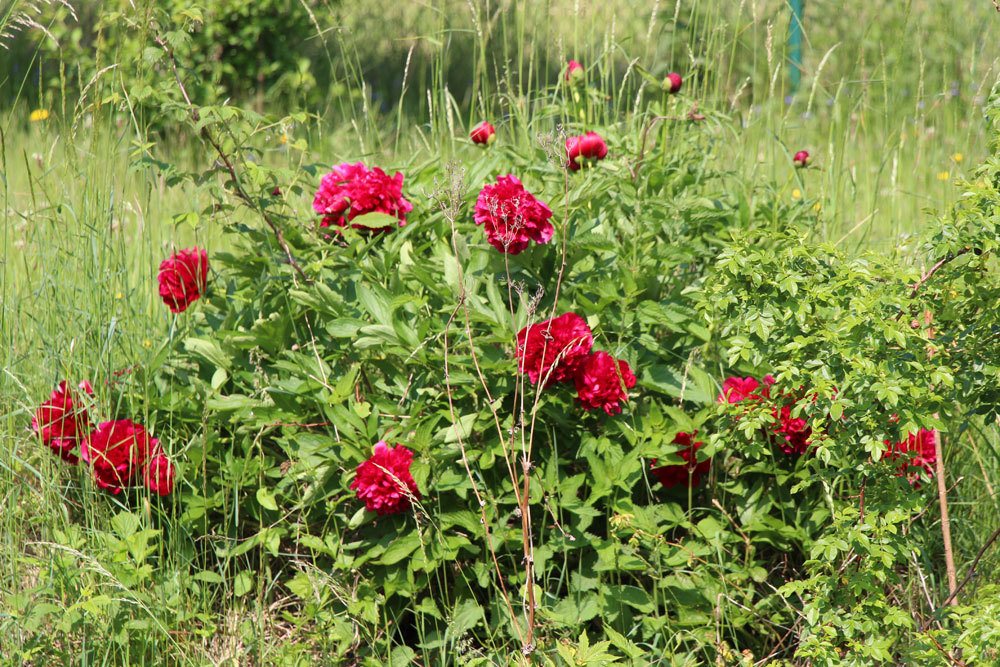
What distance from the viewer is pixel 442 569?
1.89 meters

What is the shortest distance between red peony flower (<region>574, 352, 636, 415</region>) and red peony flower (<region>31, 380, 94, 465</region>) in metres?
0.96

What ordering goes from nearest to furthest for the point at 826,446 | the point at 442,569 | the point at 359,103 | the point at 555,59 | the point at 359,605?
the point at 826,446 → the point at 359,605 → the point at 442,569 → the point at 359,103 → the point at 555,59

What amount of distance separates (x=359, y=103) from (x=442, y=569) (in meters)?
4.06

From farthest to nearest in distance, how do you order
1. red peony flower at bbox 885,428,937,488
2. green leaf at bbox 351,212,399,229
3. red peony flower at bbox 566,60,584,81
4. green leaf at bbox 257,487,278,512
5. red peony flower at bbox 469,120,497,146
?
red peony flower at bbox 566,60,584,81, red peony flower at bbox 469,120,497,146, green leaf at bbox 351,212,399,229, green leaf at bbox 257,487,278,512, red peony flower at bbox 885,428,937,488

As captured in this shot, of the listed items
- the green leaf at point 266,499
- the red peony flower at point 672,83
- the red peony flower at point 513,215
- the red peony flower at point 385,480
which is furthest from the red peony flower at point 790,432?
the green leaf at point 266,499

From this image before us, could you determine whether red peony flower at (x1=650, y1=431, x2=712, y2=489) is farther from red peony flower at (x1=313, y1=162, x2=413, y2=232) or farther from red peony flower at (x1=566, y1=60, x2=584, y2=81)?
red peony flower at (x1=566, y1=60, x2=584, y2=81)

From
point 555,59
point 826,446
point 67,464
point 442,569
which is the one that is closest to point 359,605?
point 442,569

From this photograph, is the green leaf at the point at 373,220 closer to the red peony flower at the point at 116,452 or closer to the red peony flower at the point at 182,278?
the red peony flower at the point at 182,278

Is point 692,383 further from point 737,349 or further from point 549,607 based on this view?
point 549,607

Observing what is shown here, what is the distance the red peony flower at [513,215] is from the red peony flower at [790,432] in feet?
1.80

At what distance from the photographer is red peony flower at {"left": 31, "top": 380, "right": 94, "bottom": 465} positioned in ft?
6.09

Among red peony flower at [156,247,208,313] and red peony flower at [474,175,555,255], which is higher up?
red peony flower at [474,175,555,255]

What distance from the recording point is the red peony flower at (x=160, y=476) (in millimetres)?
1820

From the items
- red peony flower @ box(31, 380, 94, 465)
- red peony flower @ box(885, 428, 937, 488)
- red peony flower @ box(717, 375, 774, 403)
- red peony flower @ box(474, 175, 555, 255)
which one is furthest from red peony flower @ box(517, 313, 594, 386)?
red peony flower @ box(31, 380, 94, 465)
